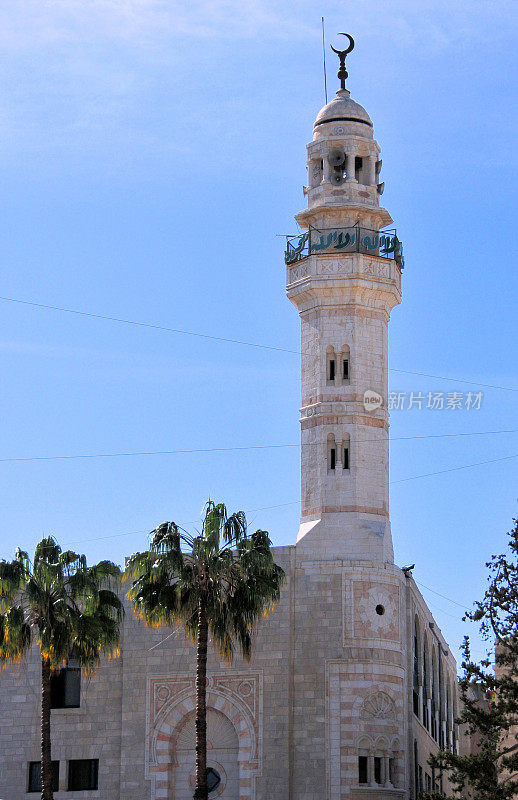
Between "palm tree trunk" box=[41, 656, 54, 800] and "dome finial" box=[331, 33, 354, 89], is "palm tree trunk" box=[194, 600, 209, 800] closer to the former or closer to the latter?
"palm tree trunk" box=[41, 656, 54, 800]

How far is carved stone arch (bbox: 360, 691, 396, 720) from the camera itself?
47406mm

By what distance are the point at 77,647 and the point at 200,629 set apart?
492 cm

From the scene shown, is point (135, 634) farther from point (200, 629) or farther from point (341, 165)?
point (341, 165)

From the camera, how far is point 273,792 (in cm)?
4716

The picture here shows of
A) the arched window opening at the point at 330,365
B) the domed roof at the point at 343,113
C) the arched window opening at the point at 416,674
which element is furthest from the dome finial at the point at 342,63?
the arched window opening at the point at 416,674

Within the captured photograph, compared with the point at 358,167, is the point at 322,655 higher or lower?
lower

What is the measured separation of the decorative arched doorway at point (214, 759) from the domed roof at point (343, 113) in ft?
76.1

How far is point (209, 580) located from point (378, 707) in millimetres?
9489

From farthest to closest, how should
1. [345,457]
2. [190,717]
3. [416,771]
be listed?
[345,457] < [416,771] < [190,717]

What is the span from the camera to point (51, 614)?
140 ft

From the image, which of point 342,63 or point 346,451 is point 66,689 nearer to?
point 346,451

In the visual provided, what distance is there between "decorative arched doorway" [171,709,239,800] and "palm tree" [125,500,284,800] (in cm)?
694

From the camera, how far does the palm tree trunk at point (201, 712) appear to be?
40156mm

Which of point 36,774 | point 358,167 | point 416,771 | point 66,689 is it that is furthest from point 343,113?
point 36,774
